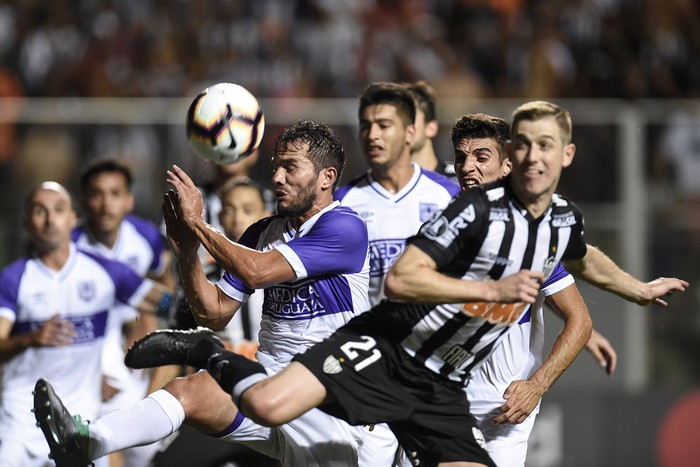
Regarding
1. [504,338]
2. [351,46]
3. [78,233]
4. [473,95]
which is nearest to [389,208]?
[504,338]

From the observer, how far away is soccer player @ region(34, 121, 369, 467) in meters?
5.62

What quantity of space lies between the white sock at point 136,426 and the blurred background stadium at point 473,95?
3.62 m

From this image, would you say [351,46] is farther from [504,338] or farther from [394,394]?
[394,394]

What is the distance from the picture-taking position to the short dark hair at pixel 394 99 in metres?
7.27

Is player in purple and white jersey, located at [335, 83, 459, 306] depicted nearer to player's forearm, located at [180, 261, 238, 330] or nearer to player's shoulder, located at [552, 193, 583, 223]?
player's forearm, located at [180, 261, 238, 330]

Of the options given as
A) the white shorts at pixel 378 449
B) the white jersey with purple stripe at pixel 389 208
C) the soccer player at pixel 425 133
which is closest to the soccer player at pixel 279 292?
the white shorts at pixel 378 449

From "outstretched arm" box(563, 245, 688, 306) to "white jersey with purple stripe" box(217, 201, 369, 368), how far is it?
1.08 metres

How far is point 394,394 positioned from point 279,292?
93 cm

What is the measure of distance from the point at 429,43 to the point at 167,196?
344 inches

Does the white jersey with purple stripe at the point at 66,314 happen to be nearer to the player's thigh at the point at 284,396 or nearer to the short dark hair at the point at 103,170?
the short dark hair at the point at 103,170

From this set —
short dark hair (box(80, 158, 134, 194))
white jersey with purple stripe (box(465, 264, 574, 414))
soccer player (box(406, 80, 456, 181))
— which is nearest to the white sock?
white jersey with purple stripe (box(465, 264, 574, 414))

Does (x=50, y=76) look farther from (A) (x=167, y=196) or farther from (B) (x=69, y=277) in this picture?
(A) (x=167, y=196)

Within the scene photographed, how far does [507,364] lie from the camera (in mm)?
6230

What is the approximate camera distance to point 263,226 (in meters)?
6.18
